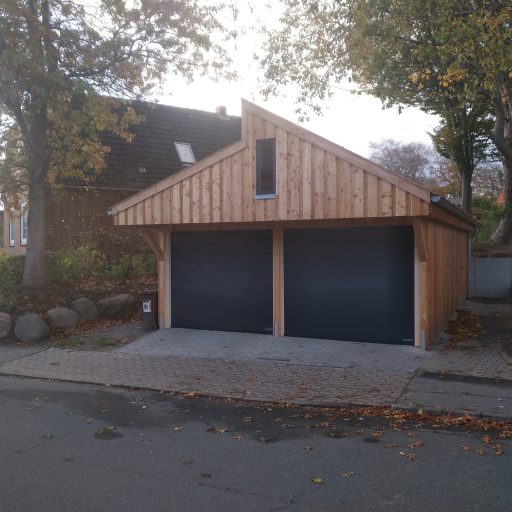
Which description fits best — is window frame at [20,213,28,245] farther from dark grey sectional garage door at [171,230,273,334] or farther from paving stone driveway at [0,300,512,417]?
paving stone driveway at [0,300,512,417]

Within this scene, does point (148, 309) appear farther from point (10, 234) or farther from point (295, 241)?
point (10, 234)

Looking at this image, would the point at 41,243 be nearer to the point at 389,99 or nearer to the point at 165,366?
the point at 165,366

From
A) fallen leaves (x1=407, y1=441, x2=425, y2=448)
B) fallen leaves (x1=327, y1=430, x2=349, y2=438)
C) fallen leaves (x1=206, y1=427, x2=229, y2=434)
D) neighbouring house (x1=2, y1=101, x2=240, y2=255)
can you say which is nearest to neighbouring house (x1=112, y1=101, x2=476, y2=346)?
fallen leaves (x1=327, y1=430, x2=349, y2=438)

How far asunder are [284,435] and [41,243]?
1120 cm

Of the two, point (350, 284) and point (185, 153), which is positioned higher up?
point (185, 153)

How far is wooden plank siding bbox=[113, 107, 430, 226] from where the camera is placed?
1041 cm

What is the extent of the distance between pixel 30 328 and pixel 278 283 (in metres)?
5.71

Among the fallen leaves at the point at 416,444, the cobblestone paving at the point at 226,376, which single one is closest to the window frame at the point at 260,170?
the cobblestone paving at the point at 226,376

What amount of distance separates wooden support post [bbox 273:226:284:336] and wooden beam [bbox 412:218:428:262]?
10.1 feet

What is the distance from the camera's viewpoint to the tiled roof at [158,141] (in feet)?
73.2

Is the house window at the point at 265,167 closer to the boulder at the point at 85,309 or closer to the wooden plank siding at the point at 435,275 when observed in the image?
the wooden plank siding at the point at 435,275

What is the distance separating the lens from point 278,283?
12773 millimetres

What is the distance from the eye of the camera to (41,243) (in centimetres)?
1562

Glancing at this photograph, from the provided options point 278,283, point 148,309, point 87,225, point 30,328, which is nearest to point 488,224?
point 87,225
